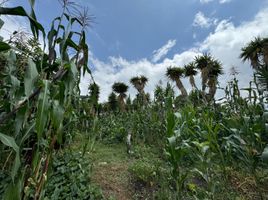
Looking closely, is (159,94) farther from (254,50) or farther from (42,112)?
(254,50)

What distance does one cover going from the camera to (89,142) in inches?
76.6

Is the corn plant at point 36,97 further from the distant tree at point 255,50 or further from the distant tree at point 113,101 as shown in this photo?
the distant tree at point 113,101

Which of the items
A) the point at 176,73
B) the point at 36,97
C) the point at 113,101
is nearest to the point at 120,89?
the point at 113,101

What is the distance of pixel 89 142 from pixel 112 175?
1318mm

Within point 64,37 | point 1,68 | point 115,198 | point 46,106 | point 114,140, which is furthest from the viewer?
point 114,140

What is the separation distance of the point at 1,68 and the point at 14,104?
1.39 metres

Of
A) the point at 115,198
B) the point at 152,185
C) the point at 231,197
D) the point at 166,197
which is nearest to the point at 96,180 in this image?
the point at 115,198

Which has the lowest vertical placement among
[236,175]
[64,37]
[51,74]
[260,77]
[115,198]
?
[115,198]

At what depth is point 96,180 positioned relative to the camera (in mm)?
2830

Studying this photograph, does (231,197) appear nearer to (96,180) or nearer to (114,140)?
(96,180)

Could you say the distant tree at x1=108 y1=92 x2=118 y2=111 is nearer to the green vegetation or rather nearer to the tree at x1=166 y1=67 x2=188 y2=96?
the tree at x1=166 y1=67 x2=188 y2=96

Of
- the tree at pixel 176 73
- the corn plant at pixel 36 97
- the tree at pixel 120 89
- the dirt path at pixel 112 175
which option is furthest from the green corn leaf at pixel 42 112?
the tree at pixel 120 89

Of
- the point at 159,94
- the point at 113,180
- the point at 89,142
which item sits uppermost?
the point at 159,94

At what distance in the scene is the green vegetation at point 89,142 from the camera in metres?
1.08
